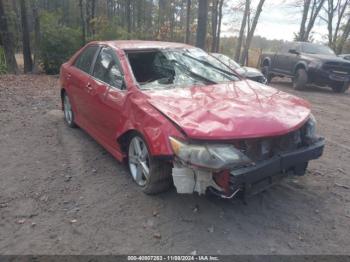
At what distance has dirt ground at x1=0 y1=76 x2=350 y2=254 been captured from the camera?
9.77ft

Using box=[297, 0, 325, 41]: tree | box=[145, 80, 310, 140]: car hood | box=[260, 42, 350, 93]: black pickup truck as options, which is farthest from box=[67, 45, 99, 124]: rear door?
box=[297, 0, 325, 41]: tree

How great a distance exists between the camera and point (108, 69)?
15.0 ft

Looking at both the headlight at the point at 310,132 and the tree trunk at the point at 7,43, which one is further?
the tree trunk at the point at 7,43

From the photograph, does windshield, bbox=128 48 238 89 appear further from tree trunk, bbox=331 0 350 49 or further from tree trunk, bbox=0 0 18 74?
tree trunk, bbox=331 0 350 49

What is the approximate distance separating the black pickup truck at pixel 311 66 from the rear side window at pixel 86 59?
9.16 m

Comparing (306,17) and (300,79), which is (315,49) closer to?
(300,79)

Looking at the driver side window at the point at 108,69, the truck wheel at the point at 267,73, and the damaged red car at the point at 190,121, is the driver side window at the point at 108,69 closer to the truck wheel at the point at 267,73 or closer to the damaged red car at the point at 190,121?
the damaged red car at the point at 190,121

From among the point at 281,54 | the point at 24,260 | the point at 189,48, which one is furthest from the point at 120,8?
the point at 24,260

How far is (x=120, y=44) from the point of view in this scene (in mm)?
4773

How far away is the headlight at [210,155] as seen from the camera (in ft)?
9.73

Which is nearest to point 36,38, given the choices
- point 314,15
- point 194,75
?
point 194,75

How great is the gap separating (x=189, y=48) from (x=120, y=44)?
1.05 m

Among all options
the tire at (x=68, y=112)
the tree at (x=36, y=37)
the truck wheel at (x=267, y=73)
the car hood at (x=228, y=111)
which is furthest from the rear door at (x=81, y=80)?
the truck wheel at (x=267, y=73)

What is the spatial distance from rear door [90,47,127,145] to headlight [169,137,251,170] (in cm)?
121
